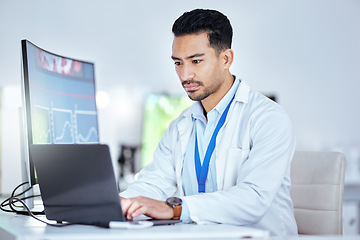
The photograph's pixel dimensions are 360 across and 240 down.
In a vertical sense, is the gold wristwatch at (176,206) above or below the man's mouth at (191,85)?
below

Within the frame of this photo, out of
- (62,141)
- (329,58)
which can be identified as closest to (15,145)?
(62,141)

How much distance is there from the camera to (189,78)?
1.81 meters

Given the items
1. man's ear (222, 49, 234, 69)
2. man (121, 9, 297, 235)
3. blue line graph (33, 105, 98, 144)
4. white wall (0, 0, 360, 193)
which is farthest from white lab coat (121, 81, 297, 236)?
white wall (0, 0, 360, 193)

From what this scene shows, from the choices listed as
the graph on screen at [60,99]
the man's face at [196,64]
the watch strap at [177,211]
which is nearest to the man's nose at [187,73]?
the man's face at [196,64]

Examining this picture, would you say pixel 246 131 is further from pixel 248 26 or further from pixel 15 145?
pixel 248 26

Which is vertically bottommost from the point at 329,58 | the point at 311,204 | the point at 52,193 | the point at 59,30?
the point at 311,204

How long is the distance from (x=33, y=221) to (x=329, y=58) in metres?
4.06

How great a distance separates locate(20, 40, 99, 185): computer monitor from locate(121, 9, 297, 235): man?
31cm

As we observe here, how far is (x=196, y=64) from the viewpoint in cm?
182

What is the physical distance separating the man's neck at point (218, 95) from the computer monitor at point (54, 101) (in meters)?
0.47

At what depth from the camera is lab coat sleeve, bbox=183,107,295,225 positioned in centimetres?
140

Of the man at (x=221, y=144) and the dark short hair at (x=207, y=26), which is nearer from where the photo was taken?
the man at (x=221, y=144)

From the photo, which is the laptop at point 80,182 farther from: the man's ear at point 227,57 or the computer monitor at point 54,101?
the man's ear at point 227,57

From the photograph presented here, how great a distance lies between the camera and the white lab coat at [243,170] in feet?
4.71
